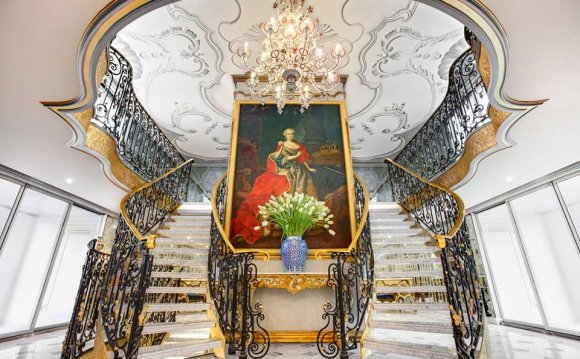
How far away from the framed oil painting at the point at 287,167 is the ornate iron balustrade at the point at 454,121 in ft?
7.95

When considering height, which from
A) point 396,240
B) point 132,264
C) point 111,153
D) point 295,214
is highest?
point 111,153

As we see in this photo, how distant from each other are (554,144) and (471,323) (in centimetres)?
395

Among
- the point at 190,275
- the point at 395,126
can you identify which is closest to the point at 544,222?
the point at 395,126

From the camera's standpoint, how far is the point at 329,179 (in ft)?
→ 16.9

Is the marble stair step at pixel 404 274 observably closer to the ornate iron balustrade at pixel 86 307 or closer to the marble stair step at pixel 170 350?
the marble stair step at pixel 170 350

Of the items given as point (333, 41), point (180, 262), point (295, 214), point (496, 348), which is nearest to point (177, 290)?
point (180, 262)

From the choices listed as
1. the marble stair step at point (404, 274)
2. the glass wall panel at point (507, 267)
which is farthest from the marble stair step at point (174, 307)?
the glass wall panel at point (507, 267)

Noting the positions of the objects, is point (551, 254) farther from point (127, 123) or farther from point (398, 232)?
point (127, 123)

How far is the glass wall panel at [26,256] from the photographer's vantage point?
4.85 meters

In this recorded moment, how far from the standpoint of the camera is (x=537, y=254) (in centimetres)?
564

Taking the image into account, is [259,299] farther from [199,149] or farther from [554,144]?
[199,149]

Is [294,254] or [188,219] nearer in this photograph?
[294,254]

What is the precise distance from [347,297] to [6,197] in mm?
6215

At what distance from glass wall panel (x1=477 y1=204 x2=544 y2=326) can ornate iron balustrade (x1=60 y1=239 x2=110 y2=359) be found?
803cm
